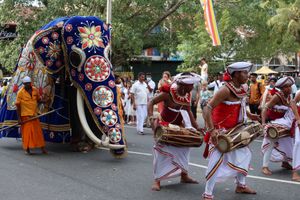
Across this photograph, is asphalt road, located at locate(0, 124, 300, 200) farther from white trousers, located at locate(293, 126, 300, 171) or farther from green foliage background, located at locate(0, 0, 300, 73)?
green foliage background, located at locate(0, 0, 300, 73)

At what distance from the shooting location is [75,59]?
9.34 meters

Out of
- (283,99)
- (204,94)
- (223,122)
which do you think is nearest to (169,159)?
(223,122)

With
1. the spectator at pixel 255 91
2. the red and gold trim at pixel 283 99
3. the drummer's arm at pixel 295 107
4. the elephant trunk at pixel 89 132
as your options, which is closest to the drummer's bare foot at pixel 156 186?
the elephant trunk at pixel 89 132

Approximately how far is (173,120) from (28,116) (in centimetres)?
397

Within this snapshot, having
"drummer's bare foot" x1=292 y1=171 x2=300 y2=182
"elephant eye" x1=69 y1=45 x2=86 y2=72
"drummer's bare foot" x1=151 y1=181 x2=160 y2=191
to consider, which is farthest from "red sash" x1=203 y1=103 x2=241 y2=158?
"elephant eye" x1=69 y1=45 x2=86 y2=72

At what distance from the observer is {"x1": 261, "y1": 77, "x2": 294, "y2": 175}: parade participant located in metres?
7.88

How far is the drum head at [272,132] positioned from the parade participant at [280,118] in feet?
0.40

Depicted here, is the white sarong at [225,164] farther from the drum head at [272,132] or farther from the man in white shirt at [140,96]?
the man in white shirt at [140,96]

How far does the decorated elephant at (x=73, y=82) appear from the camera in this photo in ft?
28.5

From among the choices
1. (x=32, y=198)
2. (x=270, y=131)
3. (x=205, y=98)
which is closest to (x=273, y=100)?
(x=270, y=131)

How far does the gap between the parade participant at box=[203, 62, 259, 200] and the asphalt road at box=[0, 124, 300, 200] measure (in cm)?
44

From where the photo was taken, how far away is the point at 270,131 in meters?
7.89

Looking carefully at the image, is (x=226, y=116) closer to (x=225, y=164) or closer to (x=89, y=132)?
(x=225, y=164)

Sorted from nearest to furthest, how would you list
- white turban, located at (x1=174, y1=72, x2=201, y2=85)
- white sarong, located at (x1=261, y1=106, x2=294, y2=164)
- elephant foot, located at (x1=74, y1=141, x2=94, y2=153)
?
white turban, located at (x1=174, y1=72, x2=201, y2=85), white sarong, located at (x1=261, y1=106, x2=294, y2=164), elephant foot, located at (x1=74, y1=141, x2=94, y2=153)
